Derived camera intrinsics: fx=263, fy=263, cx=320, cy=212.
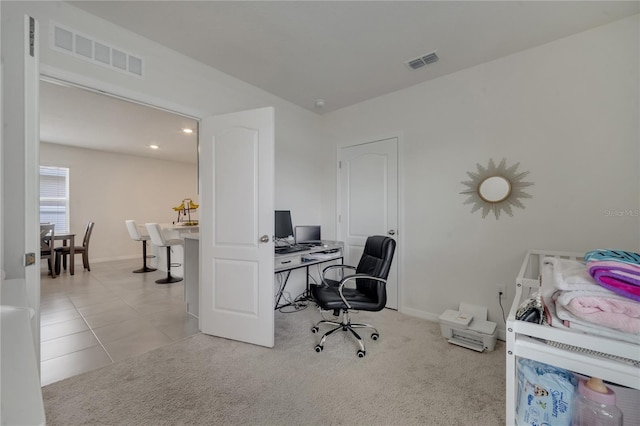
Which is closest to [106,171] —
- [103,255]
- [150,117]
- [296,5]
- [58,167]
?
[58,167]

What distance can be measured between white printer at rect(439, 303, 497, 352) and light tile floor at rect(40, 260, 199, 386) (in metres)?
2.45

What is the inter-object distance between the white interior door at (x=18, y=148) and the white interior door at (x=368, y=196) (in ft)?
9.53

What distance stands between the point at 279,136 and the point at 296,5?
62.5 inches

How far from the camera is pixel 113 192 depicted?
631 cm

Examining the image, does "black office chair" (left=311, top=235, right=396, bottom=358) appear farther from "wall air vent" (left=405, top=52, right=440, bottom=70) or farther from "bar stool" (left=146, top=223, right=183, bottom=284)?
"bar stool" (left=146, top=223, right=183, bottom=284)

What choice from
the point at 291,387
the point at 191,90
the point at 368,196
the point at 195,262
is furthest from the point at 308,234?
the point at 191,90

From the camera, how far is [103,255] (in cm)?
613

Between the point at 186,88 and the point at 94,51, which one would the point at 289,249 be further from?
the point at 94,51

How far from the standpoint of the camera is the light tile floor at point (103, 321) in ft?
6.98

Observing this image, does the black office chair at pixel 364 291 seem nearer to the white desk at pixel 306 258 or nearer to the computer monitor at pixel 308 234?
the white desk at pixel 306 258

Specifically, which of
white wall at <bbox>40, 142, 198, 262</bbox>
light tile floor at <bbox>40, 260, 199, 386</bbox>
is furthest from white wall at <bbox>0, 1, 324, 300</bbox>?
white wall at <bbox>40, 142, 198, 262</bbox>

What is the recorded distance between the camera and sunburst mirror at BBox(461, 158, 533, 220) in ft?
7.89

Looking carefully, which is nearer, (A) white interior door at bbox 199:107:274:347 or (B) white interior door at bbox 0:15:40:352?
(B) white interior door at bbox 0:15:40:352

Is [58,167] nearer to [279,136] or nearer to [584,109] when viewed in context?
[279,136]
